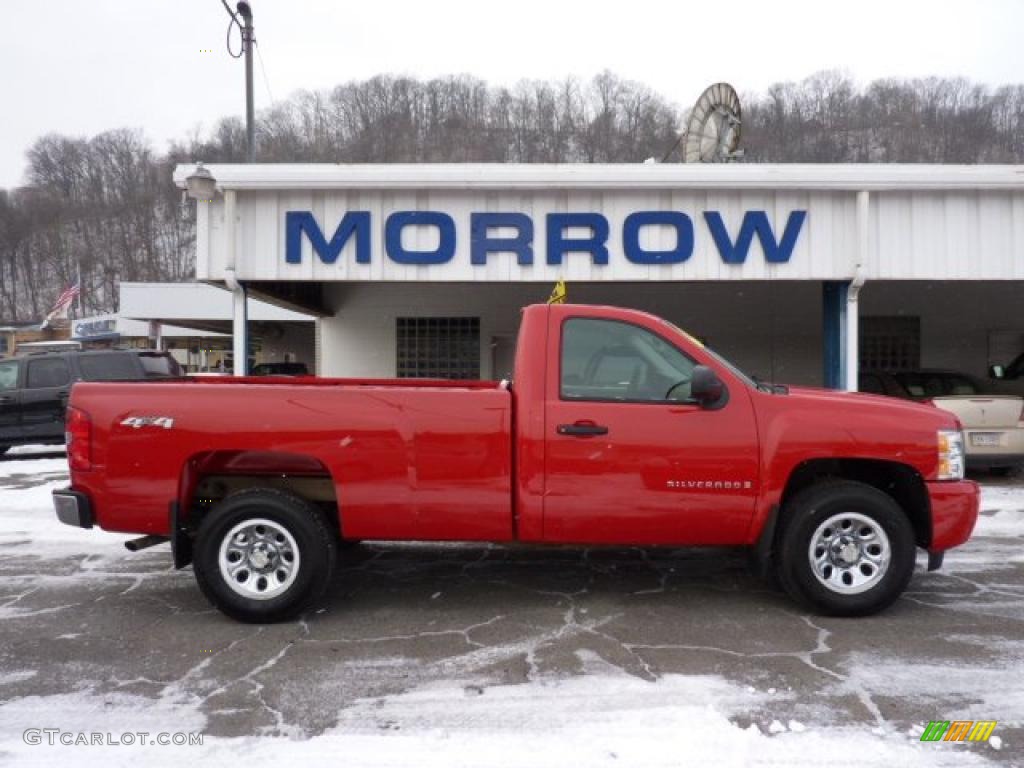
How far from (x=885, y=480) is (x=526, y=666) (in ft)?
8.81

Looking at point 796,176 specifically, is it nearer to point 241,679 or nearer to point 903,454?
point 903,454

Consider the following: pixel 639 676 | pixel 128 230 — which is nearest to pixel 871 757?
pixel 639 676

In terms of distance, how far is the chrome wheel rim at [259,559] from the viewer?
468 centimetres

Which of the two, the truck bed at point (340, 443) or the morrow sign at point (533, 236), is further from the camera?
the morrow sign at point (533, 236)

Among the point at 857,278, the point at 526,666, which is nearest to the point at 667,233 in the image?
the point at 857,278

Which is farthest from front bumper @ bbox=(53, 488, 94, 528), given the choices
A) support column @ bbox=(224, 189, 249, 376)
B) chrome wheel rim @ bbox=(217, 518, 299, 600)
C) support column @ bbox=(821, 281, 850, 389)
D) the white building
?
support column @ bbox=(821, 281, 850, 389)

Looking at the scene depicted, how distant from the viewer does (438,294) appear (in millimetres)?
15383

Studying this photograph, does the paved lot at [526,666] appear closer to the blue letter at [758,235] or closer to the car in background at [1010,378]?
the blue letter at [758,235]

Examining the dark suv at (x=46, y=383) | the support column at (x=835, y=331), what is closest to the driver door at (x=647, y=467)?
the support column at (x=835, y=331)

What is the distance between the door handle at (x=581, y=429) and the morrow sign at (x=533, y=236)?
6.05m

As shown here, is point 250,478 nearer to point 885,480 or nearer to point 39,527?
point 885,480

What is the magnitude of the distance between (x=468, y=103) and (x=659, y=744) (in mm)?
54695

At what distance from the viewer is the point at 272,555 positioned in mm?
4742

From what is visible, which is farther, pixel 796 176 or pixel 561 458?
pixel 796 176
